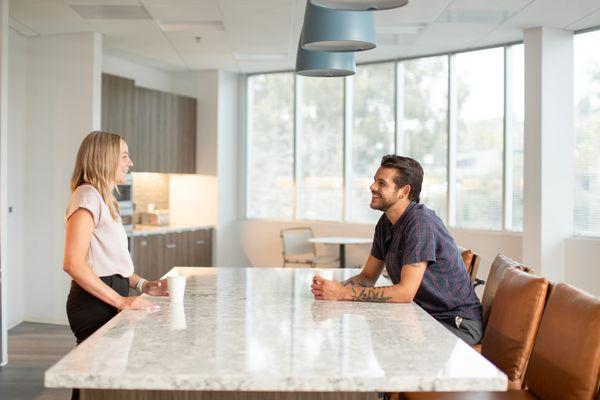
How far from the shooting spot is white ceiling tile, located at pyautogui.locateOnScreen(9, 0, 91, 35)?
18.8 feet

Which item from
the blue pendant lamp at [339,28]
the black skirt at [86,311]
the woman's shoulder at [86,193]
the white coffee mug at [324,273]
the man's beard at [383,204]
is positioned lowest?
the black skirt at [86,311]

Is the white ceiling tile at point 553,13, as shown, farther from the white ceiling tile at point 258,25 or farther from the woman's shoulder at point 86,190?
the woman's shoulder at point 86,190

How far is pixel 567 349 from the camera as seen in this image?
7.10 feet

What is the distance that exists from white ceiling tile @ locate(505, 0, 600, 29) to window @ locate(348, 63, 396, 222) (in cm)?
226

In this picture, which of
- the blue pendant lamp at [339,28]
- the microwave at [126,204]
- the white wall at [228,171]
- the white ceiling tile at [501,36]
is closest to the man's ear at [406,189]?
the blue pendant lamp at [339,28]

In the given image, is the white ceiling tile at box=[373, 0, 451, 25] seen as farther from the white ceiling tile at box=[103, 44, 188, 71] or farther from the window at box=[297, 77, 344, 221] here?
the white ceiling tile at box=[103, 44, 188, 71]

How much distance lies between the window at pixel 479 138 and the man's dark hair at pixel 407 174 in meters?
4.70

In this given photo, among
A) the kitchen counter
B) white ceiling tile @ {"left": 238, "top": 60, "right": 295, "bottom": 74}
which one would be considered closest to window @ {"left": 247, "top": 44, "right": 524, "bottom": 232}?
white ceiling tile @ {"left": 238, "top": 60, "right": 295, "bottom": 74}

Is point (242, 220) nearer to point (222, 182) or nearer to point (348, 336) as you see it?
point (222, 182)

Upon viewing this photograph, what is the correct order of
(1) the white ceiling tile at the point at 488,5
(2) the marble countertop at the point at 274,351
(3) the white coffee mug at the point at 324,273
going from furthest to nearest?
(1) the white ceiling tile at the point at 488,5, (3) the white coffee mug at the point at 324,273, (2) the marble countertop at the point at 274,351

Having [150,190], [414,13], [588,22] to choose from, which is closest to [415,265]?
[414,13]

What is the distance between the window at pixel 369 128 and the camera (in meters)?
8.52

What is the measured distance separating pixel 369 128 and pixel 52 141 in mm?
3870

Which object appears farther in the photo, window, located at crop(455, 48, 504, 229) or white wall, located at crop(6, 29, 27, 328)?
window, located at crop(455, 48, 504, 229)
